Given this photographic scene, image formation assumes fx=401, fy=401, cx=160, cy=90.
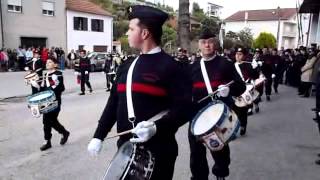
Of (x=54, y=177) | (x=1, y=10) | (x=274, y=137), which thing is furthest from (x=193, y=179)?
(x=1, y=10)

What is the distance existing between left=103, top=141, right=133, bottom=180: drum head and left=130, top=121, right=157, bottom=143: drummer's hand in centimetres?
11

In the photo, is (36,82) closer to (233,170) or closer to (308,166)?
(233,170)

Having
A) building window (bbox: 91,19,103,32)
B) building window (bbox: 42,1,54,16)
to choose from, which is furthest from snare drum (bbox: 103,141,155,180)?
building window (bbox: 91,19,103,32)

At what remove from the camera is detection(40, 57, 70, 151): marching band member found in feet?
22.6

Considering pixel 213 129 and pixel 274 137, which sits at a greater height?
pixel 213 129

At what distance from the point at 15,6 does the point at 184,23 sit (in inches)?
756

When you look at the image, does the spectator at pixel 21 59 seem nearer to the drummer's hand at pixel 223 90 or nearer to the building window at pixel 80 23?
the building window at pixel 80 23

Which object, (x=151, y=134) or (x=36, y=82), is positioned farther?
(x=36, y=82)

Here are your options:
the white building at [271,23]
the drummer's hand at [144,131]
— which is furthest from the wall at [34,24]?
the white building at [271,23]

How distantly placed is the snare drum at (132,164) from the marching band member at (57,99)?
4.35 meters

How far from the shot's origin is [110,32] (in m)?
43.7

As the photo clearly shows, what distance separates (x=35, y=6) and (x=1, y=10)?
3969 mm

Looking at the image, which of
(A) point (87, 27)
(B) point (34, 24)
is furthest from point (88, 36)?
(B) point (34, 24)

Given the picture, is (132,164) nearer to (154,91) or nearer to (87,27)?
(154,91)
